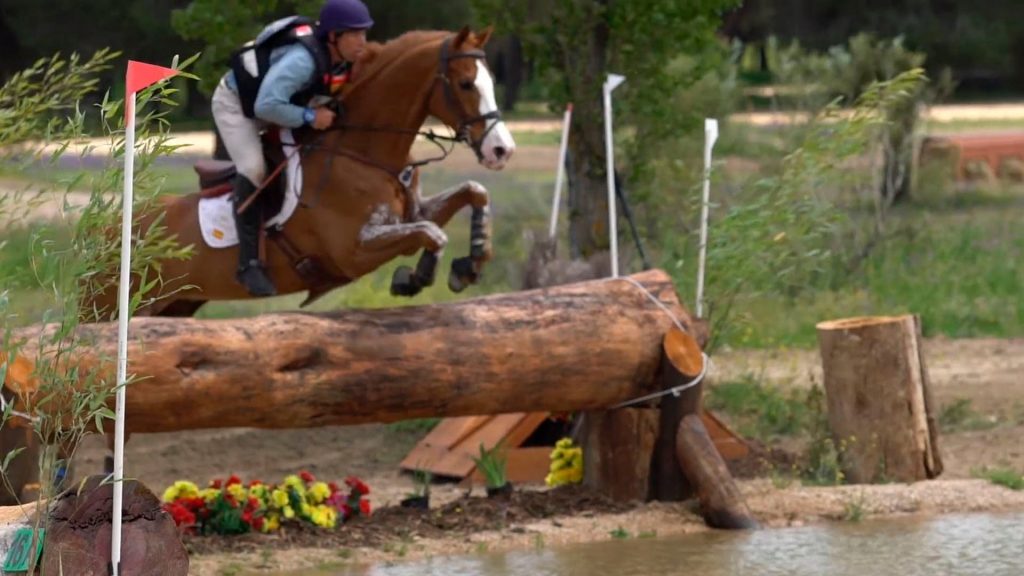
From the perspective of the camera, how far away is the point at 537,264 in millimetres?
10453

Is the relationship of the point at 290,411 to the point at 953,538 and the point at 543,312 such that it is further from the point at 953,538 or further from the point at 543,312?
the point at 953,538

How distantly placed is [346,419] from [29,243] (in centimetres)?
292

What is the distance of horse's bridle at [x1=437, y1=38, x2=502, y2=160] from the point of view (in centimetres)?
893

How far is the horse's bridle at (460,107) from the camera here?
893 cm

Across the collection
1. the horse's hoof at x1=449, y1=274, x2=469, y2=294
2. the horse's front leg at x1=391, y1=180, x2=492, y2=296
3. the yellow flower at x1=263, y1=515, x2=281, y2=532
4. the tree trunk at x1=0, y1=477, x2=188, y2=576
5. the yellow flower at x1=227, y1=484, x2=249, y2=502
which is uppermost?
the horse's front leg at x1=391, y1=180, x2=492, y2=296

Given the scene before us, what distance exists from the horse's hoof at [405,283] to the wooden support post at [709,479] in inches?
60.8

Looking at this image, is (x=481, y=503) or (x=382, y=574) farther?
(x=481, y=503)

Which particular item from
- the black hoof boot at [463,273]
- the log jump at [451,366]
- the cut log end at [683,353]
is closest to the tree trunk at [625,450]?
the log jump at [451,366]

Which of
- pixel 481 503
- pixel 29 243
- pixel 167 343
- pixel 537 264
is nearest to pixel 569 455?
pixel 481 503

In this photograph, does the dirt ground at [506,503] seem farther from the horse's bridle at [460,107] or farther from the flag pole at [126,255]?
the flag pole at [126,255]

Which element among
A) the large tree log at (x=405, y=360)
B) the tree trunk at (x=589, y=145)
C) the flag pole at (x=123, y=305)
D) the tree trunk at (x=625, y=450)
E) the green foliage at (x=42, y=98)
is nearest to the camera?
the flag pole at (x=123, y=305)

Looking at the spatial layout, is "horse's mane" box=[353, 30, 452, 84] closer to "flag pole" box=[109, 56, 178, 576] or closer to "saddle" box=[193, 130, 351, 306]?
"saddle" box=[193, 130, 351, 306]

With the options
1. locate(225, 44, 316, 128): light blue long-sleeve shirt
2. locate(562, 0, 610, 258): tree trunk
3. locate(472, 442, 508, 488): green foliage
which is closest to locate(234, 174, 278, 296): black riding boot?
locate(225, 44, 316, 128): light blue long-sleeve shirt

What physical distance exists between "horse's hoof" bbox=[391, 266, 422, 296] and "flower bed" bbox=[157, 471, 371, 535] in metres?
1.36
